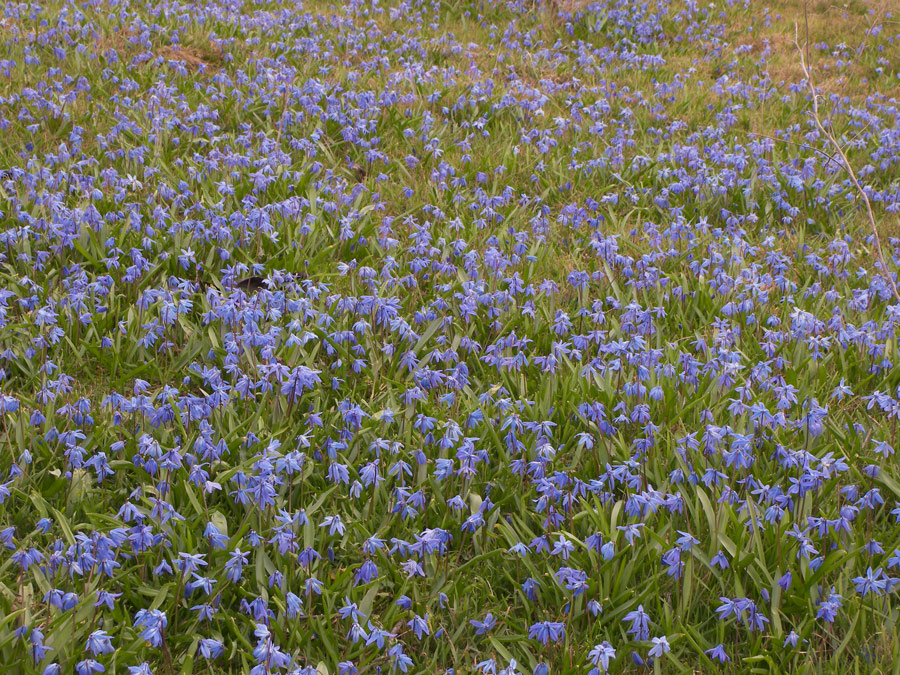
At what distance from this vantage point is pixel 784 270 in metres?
5.90

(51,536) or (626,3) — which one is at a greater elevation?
(626,3)

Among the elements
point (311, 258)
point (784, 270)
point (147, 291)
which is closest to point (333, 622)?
point (147, 291)

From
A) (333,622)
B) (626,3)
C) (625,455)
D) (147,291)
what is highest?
(626,3)

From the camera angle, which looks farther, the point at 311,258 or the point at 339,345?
the point at 311,258

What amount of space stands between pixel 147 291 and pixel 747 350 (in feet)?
11.7

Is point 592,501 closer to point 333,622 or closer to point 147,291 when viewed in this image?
point 333,622

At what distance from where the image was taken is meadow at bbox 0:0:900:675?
3.24 meters

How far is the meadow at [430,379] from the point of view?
324 centimetres

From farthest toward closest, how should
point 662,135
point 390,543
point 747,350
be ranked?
point 662,135
point 747,350
point 390,543

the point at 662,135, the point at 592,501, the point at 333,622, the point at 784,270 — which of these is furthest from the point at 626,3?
the point at 333,622

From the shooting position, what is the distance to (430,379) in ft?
14.5

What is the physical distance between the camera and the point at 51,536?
353 cm

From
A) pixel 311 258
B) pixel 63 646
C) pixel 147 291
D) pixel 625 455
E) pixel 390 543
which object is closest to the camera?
pixel 63 646

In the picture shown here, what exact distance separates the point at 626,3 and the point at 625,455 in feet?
32.8
